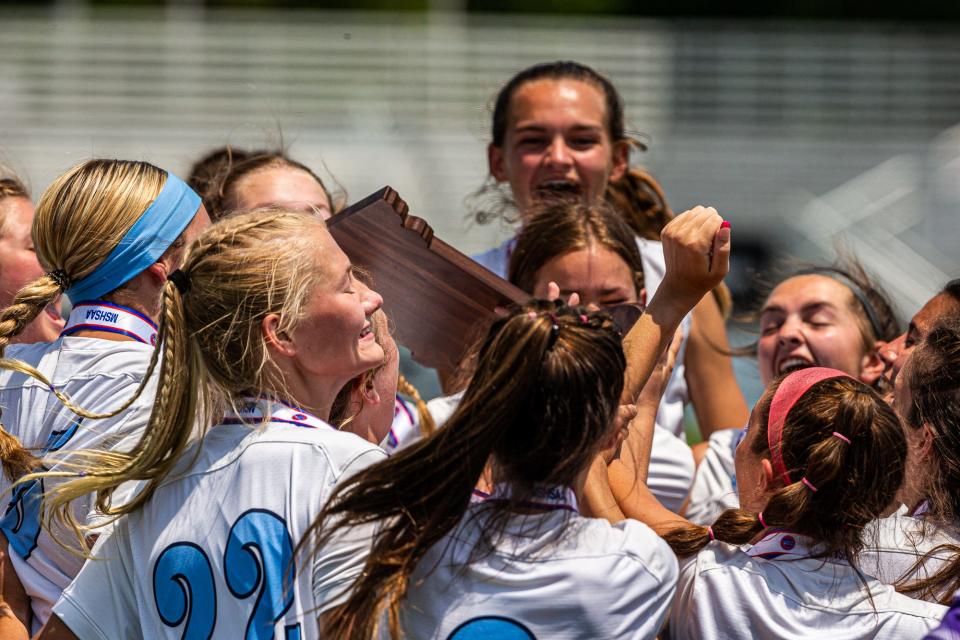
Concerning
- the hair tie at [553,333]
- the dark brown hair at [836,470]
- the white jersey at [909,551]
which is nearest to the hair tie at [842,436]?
the dark brown hair at [836,470]

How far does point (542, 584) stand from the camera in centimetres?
231

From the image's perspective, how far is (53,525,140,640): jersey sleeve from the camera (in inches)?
99.2

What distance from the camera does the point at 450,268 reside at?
118 inches

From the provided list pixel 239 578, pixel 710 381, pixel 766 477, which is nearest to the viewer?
pixel 239 578

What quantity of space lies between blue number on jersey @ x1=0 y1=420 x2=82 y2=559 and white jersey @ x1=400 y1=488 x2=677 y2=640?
0.96 m


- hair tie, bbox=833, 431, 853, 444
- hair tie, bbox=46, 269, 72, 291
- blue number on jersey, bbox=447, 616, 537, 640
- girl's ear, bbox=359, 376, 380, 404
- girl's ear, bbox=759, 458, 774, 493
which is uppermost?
hair tie, bbox=46, 269, 72, 291

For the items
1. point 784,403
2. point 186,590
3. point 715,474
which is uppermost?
point 784,403

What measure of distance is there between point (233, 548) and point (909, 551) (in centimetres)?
139

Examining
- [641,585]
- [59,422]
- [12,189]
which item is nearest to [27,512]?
[59,422]

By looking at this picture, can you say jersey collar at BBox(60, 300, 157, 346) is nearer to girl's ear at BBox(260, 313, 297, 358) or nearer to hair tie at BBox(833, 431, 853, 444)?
girl's ear at BBox(260, 313, 297, 358)

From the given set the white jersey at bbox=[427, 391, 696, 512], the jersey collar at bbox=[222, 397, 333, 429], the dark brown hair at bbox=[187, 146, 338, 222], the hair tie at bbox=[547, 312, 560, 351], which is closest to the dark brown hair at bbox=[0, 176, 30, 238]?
the dark brown hair at bbox=[187, 146, 338, 222]

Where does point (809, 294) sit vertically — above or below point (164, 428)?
below

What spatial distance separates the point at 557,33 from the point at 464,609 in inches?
622

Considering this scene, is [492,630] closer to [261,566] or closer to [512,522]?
Result: [512,522]
